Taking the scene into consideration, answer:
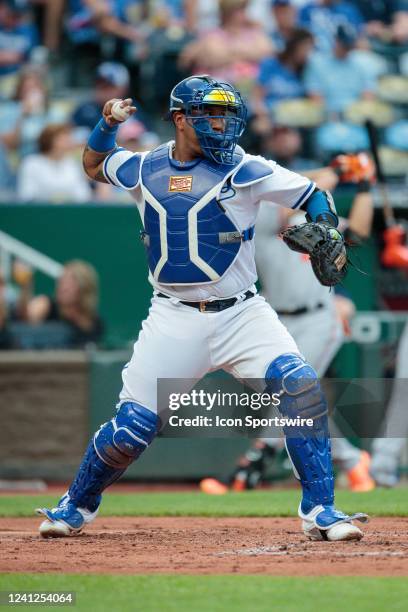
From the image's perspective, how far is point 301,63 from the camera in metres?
12.9

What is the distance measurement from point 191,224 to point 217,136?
414 mm

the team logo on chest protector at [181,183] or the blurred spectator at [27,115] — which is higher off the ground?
the team logo on chest protector at [181,183]

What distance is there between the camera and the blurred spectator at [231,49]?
12953 mm

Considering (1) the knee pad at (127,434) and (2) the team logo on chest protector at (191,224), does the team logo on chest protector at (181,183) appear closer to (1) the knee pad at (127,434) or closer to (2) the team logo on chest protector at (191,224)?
(2) the team logo on chest protector at (191,224)

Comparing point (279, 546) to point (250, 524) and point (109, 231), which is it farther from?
point (109, 231)

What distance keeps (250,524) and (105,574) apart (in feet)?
6.72

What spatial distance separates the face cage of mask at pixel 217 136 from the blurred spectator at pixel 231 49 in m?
7.20

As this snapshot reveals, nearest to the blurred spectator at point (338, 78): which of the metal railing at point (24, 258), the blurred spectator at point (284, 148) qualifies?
the blurred spectator at point (284, 148)

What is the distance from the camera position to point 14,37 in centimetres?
1372

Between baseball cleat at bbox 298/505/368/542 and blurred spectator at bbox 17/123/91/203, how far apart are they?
20.4ft

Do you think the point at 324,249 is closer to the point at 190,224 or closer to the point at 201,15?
the point at 190,224

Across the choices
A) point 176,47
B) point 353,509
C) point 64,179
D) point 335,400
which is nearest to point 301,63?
point 176,47

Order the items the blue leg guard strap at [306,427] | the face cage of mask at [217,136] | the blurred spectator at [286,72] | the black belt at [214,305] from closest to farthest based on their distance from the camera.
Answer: the blue leg guard strap at [306,427] → the face cage of mask at [217,136] → the black belt at [214,305] → the blurred spectator at [286,72]

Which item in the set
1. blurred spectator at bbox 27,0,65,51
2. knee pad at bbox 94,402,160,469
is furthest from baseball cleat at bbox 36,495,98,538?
blurred spectator at bbox 27,0,65,51
